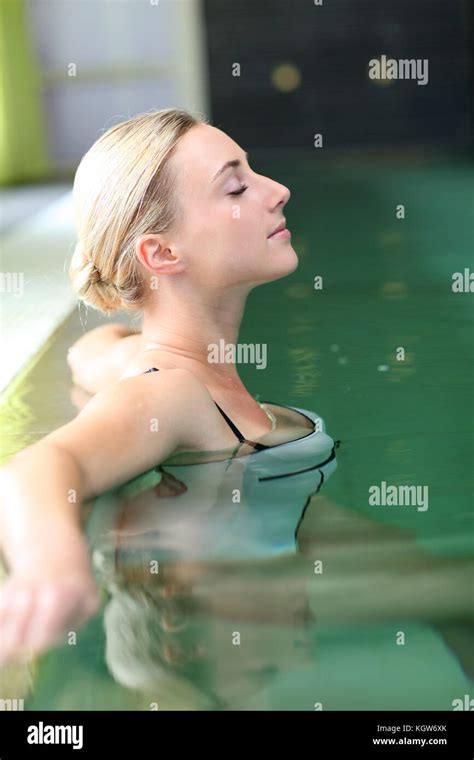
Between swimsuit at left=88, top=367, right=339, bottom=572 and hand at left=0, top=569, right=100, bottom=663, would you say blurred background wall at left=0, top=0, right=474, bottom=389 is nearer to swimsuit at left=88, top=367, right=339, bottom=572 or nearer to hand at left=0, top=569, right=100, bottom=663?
swimsuit at left=88, top=367, right=339, bottom=572

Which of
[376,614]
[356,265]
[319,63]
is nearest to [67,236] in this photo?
[356,265]

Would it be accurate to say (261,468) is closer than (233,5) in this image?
Yes

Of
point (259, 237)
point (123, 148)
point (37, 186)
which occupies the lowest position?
point (37, 186)

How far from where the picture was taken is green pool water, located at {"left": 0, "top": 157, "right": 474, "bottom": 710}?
1.21 meters

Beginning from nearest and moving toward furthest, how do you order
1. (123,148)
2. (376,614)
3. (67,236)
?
(376,614)
(123,148)
(67,236)

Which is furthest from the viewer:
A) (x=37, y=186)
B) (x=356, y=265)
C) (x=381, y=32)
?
(x=381, y=32)

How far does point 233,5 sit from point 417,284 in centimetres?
834

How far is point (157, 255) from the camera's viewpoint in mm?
1812

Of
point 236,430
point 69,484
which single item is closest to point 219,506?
point 236,430

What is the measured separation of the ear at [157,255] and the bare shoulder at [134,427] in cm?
21

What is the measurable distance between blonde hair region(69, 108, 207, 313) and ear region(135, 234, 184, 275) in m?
0.02

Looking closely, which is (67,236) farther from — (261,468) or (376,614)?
(376,614)

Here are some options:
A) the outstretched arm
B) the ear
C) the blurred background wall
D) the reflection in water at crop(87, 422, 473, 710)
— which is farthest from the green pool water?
the blurred background wall

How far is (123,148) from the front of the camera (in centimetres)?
180
